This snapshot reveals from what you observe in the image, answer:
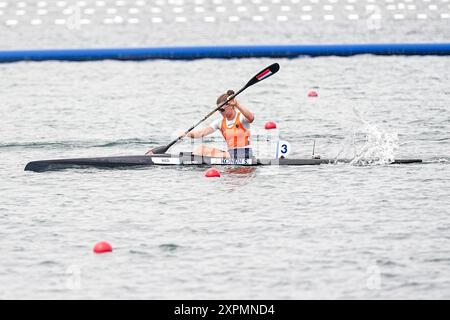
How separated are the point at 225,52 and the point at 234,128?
43.6ft

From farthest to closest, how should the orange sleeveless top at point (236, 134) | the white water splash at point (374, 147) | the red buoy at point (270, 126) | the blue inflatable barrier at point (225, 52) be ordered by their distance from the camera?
1. the blue inflatable barrier at point (225, 52)
2. the red buoy at point (270, 126)
3. the white water splash at point (374, 147)
4. the orange sleeveless top at point (236, 134)

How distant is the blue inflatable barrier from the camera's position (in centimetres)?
2775

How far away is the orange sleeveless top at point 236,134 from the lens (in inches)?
585

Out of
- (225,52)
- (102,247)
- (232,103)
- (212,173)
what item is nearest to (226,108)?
(232,103)

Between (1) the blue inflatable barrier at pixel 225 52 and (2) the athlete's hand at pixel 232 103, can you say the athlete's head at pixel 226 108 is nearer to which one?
(2) the athlete's hand at pixel 232 103

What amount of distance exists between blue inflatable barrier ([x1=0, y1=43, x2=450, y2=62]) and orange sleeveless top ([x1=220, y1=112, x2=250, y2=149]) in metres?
12.8

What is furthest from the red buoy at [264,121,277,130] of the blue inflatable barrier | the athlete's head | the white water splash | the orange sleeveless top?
the blue inflatable barrier

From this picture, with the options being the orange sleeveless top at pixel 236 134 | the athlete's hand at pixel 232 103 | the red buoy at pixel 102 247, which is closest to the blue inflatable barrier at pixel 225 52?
the orange sleeveless top at pixel 236 134

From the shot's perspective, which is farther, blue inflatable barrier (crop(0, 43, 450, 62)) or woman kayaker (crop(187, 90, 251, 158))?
blue inflatable barrier (crop(0, 43, 450, 62))

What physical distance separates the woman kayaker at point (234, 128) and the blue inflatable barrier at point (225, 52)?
12661 millimetres

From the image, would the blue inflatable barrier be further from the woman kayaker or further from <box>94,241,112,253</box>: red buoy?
Result: <box>94,241,112,253</box>: red buoy

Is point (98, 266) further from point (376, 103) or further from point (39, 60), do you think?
point (39, 60)
